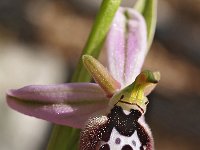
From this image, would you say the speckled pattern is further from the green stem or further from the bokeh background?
the bokeh background

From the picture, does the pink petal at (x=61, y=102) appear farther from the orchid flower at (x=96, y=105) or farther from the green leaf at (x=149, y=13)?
the green leaf at (x=149, y=13)

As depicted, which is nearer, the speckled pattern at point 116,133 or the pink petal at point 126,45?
the speckled pattern at point 116,133

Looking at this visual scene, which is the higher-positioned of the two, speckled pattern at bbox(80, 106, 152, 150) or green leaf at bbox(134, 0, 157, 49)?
green leaf at bbox(134, 0, 157, 49)

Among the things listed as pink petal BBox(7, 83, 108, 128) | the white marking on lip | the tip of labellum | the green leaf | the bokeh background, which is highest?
the bokeh background

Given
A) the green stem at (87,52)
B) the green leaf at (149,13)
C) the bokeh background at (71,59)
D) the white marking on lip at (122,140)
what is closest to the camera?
the white marking on lip at (122,140)

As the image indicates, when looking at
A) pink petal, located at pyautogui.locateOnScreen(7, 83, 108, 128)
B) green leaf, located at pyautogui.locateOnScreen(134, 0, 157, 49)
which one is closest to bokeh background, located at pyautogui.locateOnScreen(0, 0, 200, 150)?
green leaf, located at pyautogui.locateOnScreen(134, 0, 157, 49)

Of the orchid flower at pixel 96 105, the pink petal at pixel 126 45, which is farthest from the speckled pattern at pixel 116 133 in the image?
the pink petal at pixel 126 45
